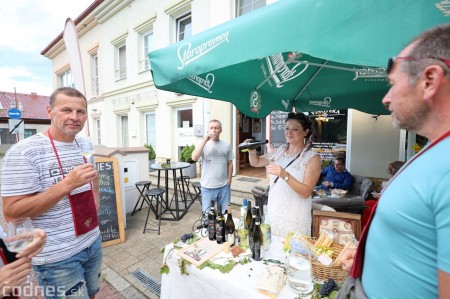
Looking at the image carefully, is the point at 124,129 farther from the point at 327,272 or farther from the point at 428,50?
the point at 428,50

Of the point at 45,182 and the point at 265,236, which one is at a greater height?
the point at 45,182

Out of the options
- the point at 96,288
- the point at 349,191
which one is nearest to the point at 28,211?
the point at 96,288

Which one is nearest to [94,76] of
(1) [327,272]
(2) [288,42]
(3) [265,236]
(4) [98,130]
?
(4) [98,130]

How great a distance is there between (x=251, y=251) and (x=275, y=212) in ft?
1.82

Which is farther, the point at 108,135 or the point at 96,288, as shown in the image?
the point at 108,135

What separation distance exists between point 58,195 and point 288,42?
1.70m

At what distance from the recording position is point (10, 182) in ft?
4.54

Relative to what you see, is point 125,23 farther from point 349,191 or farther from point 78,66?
point 349,191

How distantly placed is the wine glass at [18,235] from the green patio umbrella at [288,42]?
4.08ft

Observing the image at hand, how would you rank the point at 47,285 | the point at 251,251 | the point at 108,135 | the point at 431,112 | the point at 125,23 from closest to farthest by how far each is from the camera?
1. the point at 431,112
2. the point at 47,285
3. the point at 251,251
4. the point at 125,23
5. the point at 108,135

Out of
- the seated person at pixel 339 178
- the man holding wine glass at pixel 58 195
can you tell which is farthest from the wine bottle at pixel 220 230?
the seated person at pixel 339 178

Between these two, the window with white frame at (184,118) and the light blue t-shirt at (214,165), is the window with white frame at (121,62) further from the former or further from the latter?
the light blue t-shirt at (214,165)

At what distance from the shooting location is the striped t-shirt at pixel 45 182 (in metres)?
1.40

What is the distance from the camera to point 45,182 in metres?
1.51
